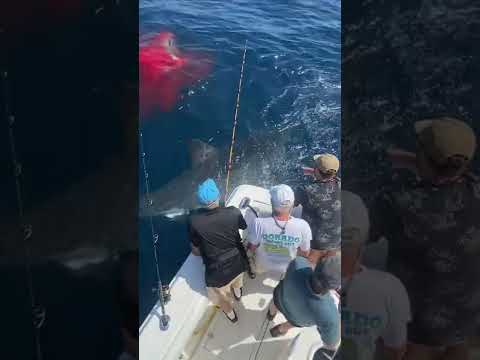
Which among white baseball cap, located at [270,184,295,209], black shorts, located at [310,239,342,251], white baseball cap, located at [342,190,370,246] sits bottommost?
black shorts, located at [310,239,342,251]

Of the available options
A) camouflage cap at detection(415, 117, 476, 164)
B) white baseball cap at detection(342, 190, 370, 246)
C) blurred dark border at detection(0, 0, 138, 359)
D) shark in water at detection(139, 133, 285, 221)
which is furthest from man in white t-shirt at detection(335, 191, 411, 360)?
shark in water at detection(139, 133, 285, 221)

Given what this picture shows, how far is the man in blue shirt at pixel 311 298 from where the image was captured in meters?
2.30

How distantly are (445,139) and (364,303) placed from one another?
1.21ft

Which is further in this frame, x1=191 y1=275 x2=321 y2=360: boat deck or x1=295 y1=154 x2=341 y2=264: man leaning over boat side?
x1=295 y1=154 x2=341 y2=264: man leaning over boat side

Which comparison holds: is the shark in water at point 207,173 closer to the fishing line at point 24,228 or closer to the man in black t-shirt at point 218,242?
the man in black t-shirt at point 218,242

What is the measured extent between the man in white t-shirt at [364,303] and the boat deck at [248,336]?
2135 mm

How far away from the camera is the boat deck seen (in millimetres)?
2975

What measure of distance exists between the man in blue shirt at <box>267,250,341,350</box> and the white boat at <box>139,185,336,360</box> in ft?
1.11

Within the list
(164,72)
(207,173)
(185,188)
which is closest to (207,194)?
(185,188)

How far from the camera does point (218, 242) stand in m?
3.02

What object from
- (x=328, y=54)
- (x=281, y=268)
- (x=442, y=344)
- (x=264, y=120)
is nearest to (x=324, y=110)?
(x=264, y=120)

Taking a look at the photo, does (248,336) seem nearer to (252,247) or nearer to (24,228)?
(252,247)

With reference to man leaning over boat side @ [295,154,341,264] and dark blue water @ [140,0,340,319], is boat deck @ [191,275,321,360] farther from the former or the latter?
dark blue water @ [140,0,340,319]

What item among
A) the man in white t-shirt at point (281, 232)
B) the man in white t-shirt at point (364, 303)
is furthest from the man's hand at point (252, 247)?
the man in white t-shirt at point (364, 303)
